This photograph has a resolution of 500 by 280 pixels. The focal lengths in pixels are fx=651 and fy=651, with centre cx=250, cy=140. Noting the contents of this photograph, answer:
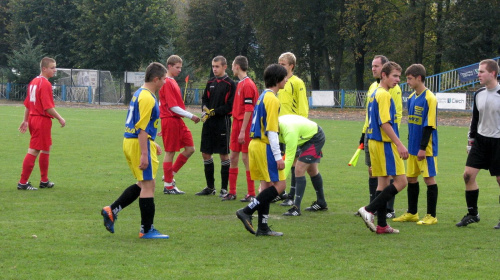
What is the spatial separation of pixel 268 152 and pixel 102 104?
1628 inches

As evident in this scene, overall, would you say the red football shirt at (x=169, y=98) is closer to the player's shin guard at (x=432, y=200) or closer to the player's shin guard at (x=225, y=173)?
the player's shin guard at (x=225, y=173)

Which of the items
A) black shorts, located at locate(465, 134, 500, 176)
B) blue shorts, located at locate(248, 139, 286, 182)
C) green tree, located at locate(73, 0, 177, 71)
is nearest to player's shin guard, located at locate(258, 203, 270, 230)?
blue shorts, located at locate(248, 139, 286, 182)

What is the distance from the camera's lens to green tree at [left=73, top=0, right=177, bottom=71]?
53250 mm

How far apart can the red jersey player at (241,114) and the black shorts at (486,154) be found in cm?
309

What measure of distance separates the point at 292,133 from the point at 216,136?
9.48 feet

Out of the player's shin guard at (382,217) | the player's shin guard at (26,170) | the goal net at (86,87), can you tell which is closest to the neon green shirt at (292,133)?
the player's shin guard at (382,217)

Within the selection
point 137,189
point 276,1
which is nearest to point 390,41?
point 276,1

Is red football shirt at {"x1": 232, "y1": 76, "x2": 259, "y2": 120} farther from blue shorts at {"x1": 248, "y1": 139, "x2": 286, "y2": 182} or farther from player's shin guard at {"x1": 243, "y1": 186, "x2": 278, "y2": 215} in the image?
player's shin guard at {"x1": 243, "y1": 186, "x2": 278, "y2": 215}

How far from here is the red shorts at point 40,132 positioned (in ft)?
34.3

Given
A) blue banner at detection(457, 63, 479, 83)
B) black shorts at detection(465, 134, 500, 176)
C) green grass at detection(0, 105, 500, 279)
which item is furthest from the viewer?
blue banner at detection(457, 63, 479, 83)

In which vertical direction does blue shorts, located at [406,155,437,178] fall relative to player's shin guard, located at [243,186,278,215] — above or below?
above

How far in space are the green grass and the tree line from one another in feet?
113

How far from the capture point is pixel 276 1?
49.6 meters

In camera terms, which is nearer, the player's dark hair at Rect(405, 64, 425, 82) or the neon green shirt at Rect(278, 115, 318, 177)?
the neon green shirt at Rect(278, 115, 318, 177)
